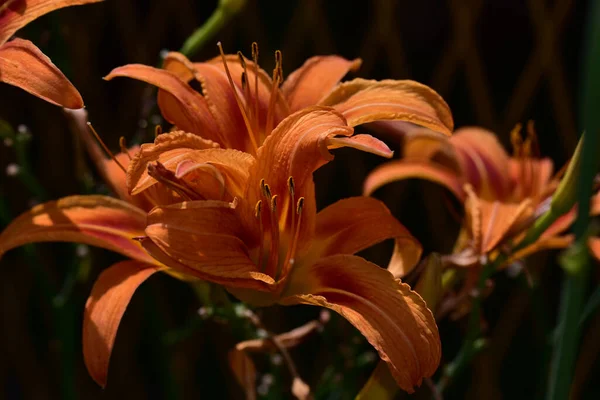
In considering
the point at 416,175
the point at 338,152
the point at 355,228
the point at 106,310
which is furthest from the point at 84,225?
the point at 338,152

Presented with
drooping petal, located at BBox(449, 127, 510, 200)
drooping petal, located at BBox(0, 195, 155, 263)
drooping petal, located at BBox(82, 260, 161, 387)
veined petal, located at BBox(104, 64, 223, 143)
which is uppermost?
veined petal, located at BBox(104, 64, 223, 143)

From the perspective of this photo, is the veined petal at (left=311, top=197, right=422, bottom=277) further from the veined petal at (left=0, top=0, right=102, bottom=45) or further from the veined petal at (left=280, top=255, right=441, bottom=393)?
the veined petal at (left=0, top=0, right=102, bottom=45)

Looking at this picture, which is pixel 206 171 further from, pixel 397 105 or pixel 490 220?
pixel 490 220

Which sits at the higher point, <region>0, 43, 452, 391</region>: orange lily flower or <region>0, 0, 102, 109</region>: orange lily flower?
<region>0, 0, 102, 109</region>: orange lily flower

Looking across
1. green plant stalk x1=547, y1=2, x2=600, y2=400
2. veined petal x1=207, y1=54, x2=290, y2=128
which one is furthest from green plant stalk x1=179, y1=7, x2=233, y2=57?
green plant stalk x1=547, y1=2, x2=600, y2=400

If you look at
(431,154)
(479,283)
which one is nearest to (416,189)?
(431,154)

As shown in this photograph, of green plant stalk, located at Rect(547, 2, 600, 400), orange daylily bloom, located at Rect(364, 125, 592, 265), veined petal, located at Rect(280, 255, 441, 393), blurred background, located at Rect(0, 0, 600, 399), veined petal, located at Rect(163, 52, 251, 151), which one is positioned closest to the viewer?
green plant stalk, located at Rect(547, 2, 600, 400)
